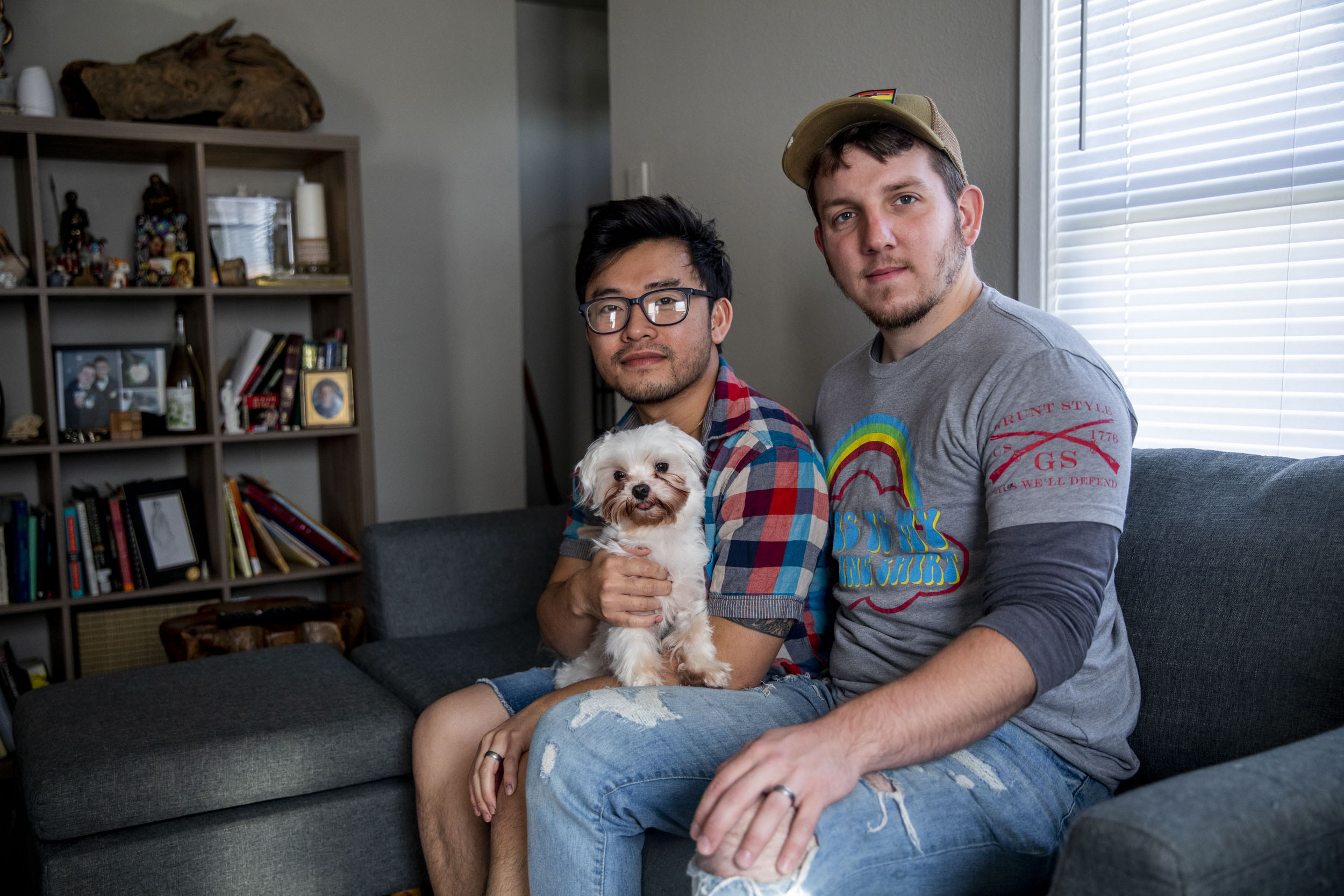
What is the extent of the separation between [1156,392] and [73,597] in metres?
2.89

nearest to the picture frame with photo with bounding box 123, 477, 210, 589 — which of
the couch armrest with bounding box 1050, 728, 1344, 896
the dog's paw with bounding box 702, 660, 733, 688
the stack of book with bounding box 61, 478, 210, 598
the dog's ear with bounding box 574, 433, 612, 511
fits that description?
the stack of book with bounding box 61, 478, 210, 598

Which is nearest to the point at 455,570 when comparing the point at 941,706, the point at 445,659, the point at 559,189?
the point at 445,659

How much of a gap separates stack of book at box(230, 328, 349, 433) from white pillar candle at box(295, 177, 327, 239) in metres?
0.33

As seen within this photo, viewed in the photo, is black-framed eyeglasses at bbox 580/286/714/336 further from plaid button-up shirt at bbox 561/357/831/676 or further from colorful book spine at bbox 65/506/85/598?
colorful book spine at bbox 65/506/85/598

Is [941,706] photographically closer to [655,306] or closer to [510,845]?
[510,845]

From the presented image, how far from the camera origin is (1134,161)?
177 centimetres

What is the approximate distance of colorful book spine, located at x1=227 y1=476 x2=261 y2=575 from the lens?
10.3 ft

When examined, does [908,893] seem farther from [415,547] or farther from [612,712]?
[415,547]

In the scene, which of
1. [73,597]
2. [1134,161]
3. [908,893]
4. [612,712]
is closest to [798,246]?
[1134,161]

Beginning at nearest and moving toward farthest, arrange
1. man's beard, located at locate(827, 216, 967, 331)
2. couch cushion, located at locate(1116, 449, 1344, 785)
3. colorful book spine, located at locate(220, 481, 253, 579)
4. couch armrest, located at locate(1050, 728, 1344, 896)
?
couch armrest, located at locate(1050, 728, 1344, 896) → couch cushion, located at locate(1116, 449, 1344, 785) → man's beard, located at locate(827, 216, 967, 331) → colorful book spine, located at locate(220, 481, 253, 579)

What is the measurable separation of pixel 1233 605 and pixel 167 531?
2.91 meters

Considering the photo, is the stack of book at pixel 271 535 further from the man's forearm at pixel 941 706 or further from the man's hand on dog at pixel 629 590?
the man's forearm at pixel 941 706

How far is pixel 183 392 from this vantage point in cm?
304

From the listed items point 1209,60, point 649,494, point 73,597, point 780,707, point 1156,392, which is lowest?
point 73,597
